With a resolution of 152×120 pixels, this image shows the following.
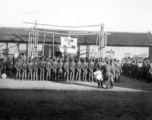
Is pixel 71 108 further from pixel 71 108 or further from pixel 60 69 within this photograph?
pixel 60 69

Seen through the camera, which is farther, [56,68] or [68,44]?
[68,44]

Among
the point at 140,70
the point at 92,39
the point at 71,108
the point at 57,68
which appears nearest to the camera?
the point at 71,108

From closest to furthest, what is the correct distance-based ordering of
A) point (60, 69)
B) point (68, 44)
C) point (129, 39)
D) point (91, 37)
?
1. point (60, 69)
2. point (68, 44)
3. point (91, 37)
4. point (129, 39)

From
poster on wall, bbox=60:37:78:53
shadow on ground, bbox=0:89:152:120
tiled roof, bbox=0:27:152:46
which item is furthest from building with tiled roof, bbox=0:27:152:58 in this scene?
shadow on ground, bbox=0:89:152:120

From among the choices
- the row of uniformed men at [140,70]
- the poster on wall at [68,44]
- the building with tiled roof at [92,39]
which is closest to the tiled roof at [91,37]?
the building with tiled roof at [92,39]

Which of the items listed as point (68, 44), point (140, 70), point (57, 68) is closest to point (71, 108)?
point (57, 68)

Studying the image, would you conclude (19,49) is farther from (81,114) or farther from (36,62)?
(81,114)

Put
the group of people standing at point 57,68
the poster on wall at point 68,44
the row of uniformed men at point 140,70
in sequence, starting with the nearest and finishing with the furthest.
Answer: the group of people standing at point 57,68, the row of uniformed men at point 140,70, the poster on wall at point 68,44

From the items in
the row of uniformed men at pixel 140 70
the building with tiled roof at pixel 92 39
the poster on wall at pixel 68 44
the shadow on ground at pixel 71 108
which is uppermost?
the building with tiled roof at pixel 92 39

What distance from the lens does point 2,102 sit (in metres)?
8.43

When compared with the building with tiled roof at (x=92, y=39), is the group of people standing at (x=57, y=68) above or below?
below

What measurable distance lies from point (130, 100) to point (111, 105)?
152 cm

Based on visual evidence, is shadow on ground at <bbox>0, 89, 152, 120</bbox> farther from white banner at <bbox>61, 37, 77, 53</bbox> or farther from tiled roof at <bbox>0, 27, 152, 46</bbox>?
tiled roof at <bbox>0, 27, 152, 46</bbox>

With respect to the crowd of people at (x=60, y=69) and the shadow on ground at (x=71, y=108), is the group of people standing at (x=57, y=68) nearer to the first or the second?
the crowd of people at (x=60, y=69)
